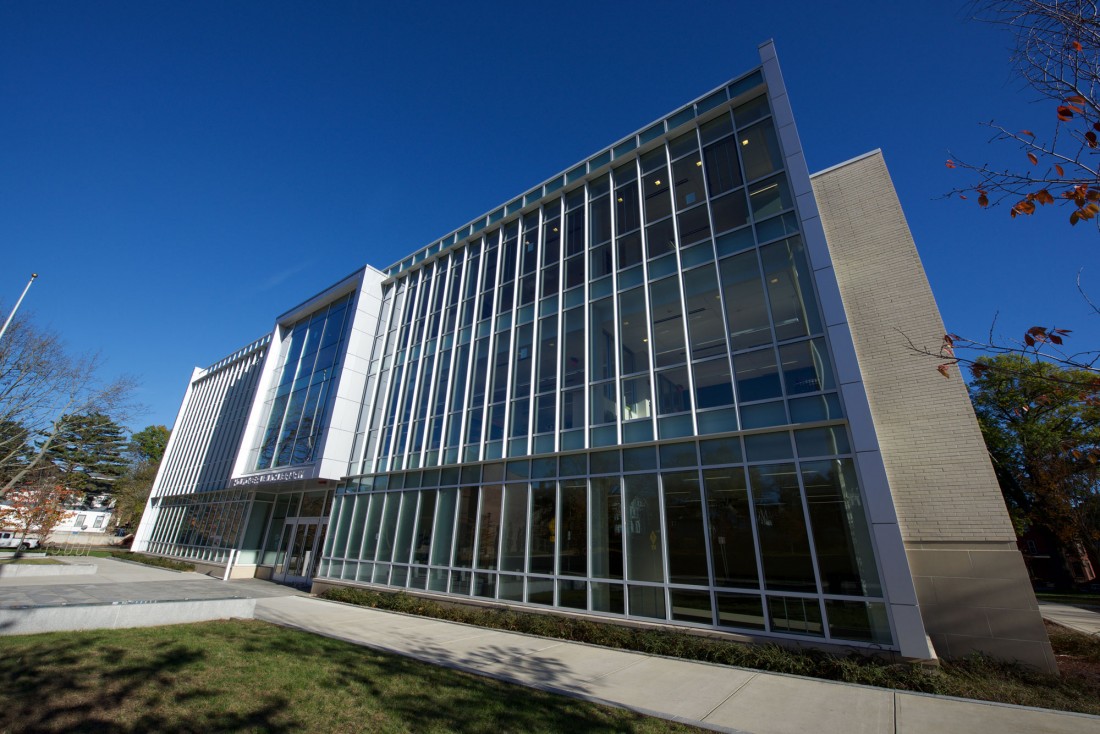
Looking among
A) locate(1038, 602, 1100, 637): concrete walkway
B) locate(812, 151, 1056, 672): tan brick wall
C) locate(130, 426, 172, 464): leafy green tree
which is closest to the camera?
locate(812, 151, 1056, 672): tan brick wall

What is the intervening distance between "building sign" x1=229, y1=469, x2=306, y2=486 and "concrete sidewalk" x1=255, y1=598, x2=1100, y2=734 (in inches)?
459

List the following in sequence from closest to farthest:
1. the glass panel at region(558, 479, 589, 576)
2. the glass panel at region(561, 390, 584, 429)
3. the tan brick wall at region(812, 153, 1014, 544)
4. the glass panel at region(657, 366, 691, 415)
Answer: the tan brick wall at region(812, 153, 1014, 544), the glass panel at region(657, 366, 691, 415), the glass panel at region(558, 479, 589, 576), the glass panel at region(561, 390, 584, 429)

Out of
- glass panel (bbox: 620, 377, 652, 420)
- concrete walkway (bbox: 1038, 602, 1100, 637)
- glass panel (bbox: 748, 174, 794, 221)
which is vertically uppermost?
glass panel (bbox: 748, 174, 794, 221)

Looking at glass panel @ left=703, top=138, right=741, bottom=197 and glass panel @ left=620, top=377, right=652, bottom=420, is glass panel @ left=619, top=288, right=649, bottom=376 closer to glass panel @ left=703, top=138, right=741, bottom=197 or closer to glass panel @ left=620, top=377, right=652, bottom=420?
glass panel @ left=620, top=377, right=652, bottom=420

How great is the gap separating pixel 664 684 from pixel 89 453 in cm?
5751

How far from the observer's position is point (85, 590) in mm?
16594

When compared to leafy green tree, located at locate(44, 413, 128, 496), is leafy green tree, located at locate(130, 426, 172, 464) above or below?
above

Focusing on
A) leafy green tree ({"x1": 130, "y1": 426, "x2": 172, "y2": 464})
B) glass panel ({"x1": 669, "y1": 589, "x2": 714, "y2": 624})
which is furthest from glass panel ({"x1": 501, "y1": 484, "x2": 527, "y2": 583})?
leafy green tree ({"x1": 130, "y1": 426, "x2": 172, "y2": 464})

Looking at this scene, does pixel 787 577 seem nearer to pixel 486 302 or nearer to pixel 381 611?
pixel 381 611

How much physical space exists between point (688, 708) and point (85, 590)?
21.8 metres

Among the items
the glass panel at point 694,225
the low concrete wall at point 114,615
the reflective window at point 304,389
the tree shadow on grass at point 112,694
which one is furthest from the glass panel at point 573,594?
the reflective window at point 304,389

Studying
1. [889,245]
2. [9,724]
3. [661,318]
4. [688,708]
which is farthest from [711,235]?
[9,724]

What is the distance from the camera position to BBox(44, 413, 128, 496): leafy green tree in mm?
24814

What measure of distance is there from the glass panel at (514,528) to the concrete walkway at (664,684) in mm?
2057
